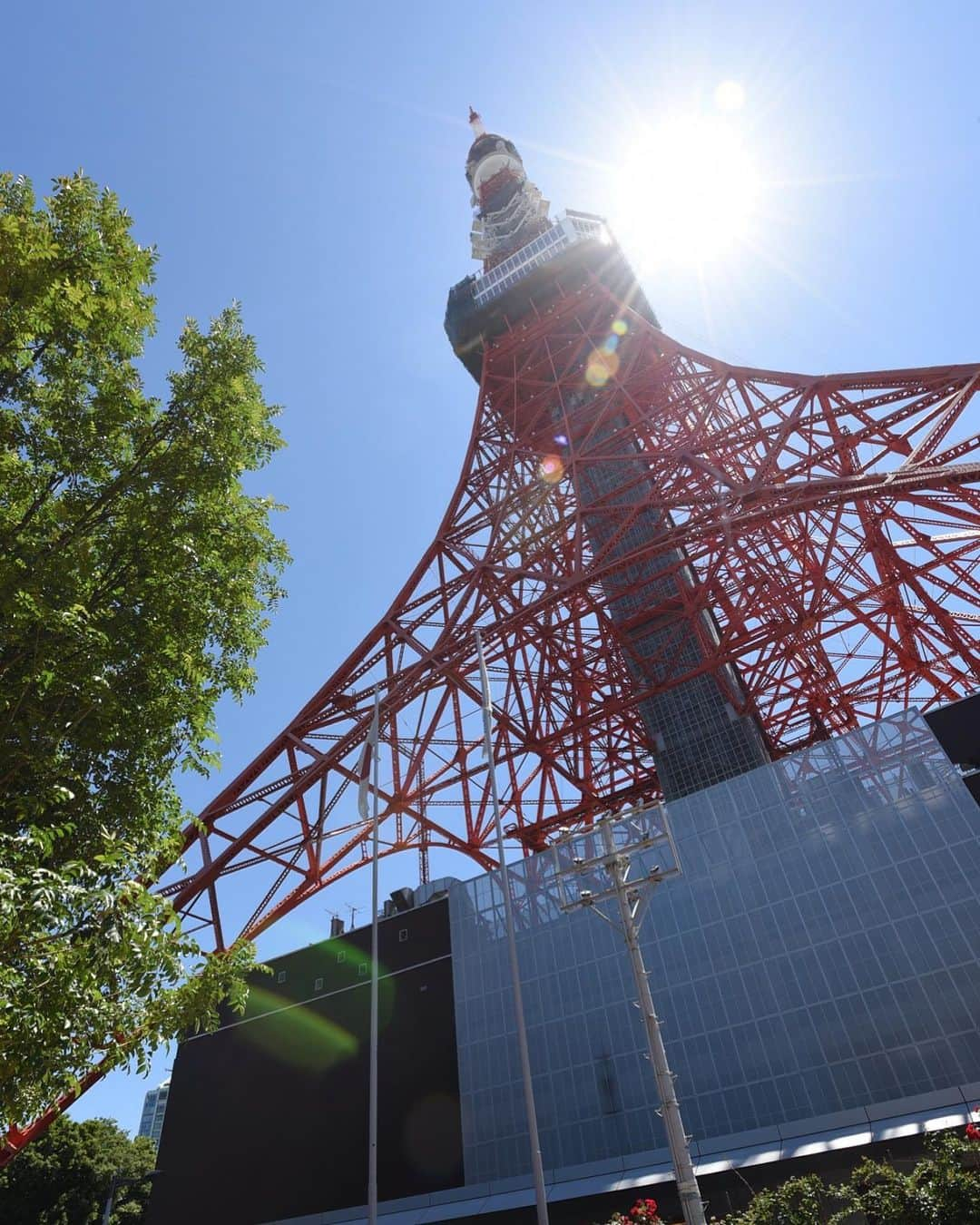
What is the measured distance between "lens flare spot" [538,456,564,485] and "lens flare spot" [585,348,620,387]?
3.10 meters

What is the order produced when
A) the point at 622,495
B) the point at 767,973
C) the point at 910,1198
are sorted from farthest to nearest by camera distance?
the point at 622,495
the point at 767,973
the point at 910,1198

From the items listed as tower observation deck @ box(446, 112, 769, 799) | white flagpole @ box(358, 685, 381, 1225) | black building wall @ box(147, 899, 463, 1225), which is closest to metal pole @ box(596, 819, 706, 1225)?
white flagpole @ box(358, 685, 381, 1225)

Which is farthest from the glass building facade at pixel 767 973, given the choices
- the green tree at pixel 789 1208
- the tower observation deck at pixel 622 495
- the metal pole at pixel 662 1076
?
the metal pole at pixel 662 1076

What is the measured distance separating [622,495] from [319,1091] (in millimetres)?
21964

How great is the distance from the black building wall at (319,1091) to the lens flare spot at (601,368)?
19308 millimetres

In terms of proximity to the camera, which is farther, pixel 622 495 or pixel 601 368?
pixel 601 368

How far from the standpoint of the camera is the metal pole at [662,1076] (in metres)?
8.20

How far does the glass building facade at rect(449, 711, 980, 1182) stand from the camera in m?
16.9

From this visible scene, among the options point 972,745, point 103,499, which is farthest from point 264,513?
point 972,745

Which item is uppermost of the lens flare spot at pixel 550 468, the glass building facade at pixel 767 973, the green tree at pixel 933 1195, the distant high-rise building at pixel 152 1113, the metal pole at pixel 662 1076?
the distant high-rise building at pixel 152 1113

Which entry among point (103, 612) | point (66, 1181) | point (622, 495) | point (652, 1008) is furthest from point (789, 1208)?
point (66, 1181)

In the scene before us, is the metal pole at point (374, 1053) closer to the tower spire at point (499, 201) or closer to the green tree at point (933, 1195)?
the green tree at point (933, 1195)

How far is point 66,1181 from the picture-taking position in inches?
1334

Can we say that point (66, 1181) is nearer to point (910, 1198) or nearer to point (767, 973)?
point (767, 973)
